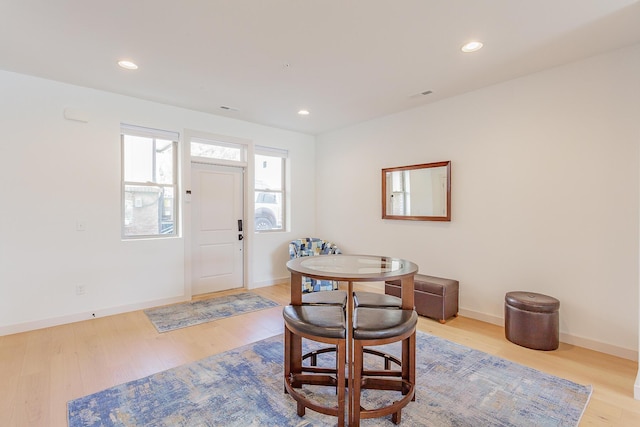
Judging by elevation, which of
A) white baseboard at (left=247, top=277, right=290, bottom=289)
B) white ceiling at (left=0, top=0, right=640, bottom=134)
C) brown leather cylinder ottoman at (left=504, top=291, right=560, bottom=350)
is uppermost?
white ceiling at (left=0, top=0, right=640, bottom=134)

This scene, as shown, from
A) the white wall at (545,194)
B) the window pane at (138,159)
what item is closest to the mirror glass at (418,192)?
the white wall at (545,194)

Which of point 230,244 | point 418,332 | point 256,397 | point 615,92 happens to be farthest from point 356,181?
point 256,397

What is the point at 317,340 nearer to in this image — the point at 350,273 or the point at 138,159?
the point at 350,273

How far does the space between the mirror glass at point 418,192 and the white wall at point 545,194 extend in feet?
0.34

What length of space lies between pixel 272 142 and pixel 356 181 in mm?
1556

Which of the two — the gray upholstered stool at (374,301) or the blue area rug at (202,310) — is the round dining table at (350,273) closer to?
the gray upholstered stool at (374,301)

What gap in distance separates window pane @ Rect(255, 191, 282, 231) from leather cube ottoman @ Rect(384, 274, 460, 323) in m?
2.55

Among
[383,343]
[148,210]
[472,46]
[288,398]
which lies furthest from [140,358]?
[472,46]

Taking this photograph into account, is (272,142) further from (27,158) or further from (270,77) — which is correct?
A: (27,158)

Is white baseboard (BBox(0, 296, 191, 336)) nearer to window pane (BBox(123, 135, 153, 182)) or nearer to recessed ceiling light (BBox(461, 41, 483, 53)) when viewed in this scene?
window pane (BBox(123, 135, 153, 182))

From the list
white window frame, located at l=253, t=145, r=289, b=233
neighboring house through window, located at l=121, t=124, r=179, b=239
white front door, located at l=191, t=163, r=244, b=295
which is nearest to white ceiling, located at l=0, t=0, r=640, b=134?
neighboring house through window, located at l=121, t=124, r=179, b=239

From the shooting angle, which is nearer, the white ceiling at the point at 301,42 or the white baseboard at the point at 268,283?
the white ceiling at the point at 301,42

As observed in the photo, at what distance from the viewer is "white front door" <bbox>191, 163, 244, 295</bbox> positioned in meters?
4.49

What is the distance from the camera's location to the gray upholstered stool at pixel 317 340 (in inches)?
68.0
